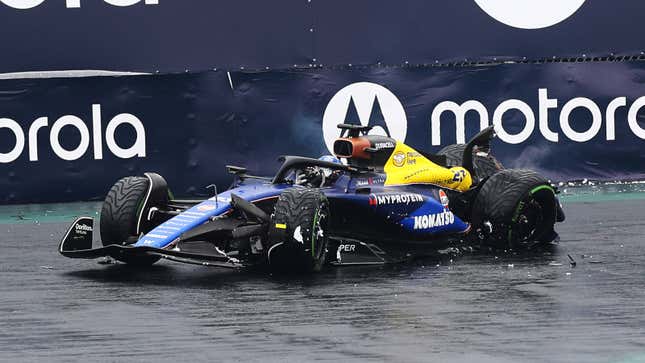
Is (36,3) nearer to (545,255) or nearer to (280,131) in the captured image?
(280,131)

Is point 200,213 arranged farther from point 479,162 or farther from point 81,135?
point 81,135

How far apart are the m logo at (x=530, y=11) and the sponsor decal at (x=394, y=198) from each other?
620cm

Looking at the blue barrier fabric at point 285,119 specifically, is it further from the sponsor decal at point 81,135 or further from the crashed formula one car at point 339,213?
the crashed formula one car at point 339,213

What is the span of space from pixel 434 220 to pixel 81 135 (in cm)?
630

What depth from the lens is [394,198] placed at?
1345 centimetres

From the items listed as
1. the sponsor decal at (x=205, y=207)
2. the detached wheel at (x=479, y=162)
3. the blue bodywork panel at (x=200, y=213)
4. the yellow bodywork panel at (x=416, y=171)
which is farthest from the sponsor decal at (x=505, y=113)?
the sponsor decal at (x=205, y=207)

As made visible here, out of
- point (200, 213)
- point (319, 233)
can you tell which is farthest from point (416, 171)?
point (200, 213)

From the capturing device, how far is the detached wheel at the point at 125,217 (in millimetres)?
13023

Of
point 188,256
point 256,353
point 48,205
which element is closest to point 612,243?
point 188,256

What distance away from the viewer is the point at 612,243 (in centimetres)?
1459

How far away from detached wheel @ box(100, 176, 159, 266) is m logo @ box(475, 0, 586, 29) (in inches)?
293

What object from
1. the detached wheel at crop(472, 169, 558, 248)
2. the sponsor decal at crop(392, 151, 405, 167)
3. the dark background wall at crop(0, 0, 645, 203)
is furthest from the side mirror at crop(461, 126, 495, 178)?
the dark background wall at crop(0, 0, 645, 203)

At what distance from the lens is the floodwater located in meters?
9.18

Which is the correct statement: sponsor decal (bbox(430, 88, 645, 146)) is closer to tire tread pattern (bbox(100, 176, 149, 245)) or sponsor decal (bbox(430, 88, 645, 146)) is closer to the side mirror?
the side mirror
